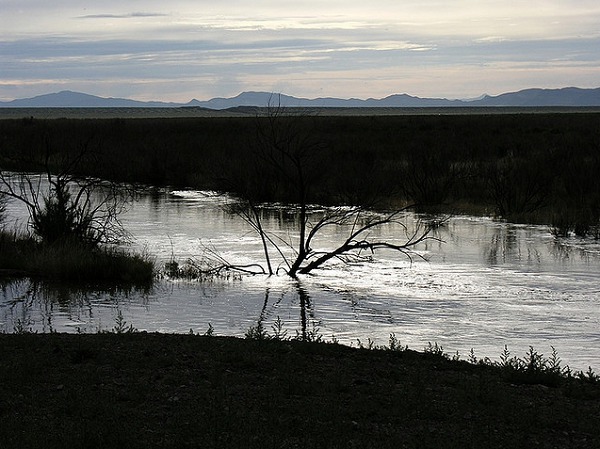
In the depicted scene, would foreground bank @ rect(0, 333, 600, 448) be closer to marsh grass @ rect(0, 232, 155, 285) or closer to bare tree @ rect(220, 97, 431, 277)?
marsh grass @ rect(0, 232, 155, 285)

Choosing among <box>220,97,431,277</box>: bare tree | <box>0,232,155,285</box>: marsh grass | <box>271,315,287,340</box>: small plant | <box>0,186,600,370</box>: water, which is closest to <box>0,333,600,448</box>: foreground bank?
<box>271,315,287,340</box>: small plant

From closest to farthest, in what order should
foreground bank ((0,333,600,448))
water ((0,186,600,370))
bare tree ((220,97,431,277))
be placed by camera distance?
1. foreground bank ((0,333,600,448))
2. water ((0,186,600,370))
3. bare tree ((220,97,431,277))

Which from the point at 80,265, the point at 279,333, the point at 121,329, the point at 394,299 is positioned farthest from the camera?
the point at 80,265

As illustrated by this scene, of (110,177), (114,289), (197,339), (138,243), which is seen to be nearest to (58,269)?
(114,289)

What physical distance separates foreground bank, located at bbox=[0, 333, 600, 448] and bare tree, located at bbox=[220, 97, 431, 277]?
729 centimetres

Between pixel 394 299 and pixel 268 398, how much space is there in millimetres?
7768

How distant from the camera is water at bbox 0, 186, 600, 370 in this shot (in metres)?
12.5

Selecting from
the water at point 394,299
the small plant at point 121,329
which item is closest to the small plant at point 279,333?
the water at point 394,299

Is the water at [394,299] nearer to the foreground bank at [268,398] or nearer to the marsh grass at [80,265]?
the marsh grass at [80,265]

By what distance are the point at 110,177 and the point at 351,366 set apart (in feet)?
90.8

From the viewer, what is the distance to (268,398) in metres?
7.59

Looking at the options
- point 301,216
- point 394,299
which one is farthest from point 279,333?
point 301,216

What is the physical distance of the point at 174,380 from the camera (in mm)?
8172

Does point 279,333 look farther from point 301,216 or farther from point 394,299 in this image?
point 301,216
